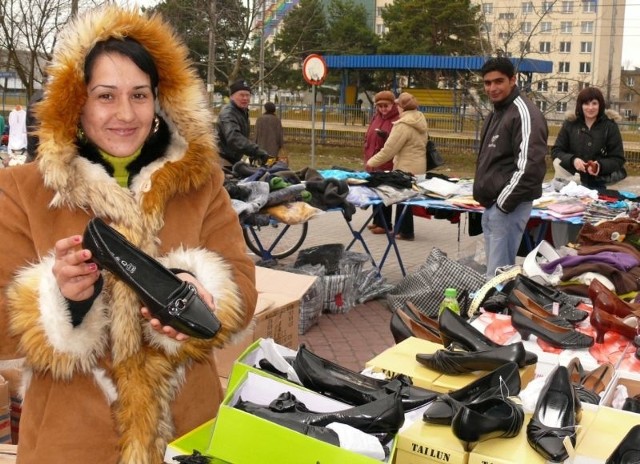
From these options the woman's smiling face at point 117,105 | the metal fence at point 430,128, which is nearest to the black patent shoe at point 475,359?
the woman's smiling face at point 117,105

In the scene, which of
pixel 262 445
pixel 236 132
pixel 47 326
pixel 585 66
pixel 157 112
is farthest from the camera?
pixel 585 66

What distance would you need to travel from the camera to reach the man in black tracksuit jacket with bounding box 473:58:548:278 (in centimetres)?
509

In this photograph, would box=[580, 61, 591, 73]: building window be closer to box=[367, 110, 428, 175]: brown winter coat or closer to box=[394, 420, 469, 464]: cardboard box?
box=[367, 110, 428, 175]: brown winter coat

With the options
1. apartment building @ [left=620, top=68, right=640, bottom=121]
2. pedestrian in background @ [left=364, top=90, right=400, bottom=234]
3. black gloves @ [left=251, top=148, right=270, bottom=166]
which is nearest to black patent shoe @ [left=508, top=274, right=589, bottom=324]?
black gloves @ [left=251, top=148, right=270, bottom=166]

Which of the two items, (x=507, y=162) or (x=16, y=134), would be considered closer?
(x=507, y=162)

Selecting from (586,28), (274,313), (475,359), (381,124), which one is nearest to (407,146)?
(381,124)

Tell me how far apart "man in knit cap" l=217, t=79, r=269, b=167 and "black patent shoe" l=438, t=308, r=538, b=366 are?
5.20 meters

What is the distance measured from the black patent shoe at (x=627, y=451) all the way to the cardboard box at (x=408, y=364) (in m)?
0.64

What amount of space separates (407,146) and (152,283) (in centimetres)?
734

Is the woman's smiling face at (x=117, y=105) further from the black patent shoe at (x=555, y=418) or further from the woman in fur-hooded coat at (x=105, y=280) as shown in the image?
the black patent shoe at (x=555, y=418)

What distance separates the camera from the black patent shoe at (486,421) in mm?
1669

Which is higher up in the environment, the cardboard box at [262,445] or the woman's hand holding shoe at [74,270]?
the woman's hand holding shoe at [74,270]

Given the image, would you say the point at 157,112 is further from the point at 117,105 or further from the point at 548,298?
the point at 548,298

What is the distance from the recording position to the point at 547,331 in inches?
119
